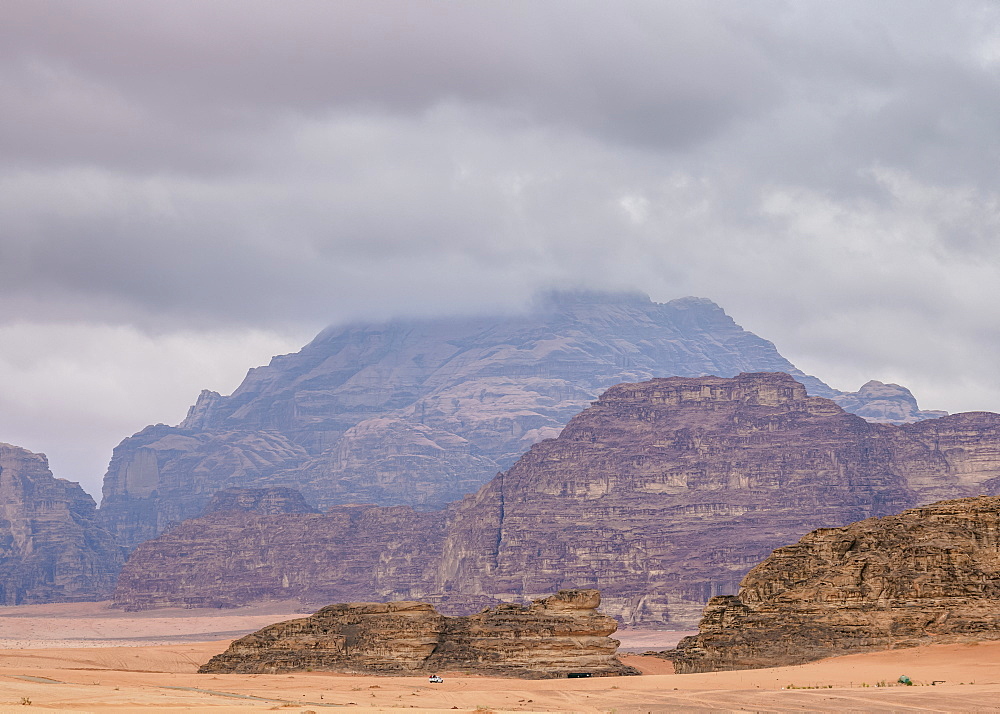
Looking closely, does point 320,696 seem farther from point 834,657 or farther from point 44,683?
point 834,657

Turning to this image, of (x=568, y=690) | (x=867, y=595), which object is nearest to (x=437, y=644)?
(x=568, y=690)

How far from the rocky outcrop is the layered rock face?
617 centimetres

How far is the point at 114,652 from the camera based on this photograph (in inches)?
3883

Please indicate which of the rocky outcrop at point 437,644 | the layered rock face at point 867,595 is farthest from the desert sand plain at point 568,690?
the rocky outcrop at point 437,644

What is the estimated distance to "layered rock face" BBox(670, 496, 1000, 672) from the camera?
66438 mm

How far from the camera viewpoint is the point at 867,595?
68.9m

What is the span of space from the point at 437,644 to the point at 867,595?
24.1 metres

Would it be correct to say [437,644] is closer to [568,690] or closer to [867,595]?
[568,690]

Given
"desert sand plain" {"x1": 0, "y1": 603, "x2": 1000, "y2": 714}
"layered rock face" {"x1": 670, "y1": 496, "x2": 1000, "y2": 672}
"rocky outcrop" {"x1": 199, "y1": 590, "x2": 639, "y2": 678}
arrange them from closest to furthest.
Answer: "desert sand plain" {"x1": 0, "y1": 603, "x2": 1000, "y2": 714} → "layered rock face" {"x1": 670, "y1": 496, "x2": 1000, "y2": 672} → "rocky outcrop" {"x1": 199, "y1": 590, "x2": 639, "y2": 678}

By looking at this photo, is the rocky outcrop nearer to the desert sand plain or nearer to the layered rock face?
the desert sand plain

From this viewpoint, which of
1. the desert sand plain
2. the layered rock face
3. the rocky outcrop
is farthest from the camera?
the rocky outcrop

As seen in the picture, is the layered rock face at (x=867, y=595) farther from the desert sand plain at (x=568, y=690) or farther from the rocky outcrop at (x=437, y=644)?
the rocky outcrop at (x=437, y=644)

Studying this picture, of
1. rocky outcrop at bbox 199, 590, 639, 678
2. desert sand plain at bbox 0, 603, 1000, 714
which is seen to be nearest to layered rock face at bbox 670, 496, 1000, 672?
desert sand plain at bbox 0, 603, 1000, 714

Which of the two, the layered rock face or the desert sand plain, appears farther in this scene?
the layered rock face
